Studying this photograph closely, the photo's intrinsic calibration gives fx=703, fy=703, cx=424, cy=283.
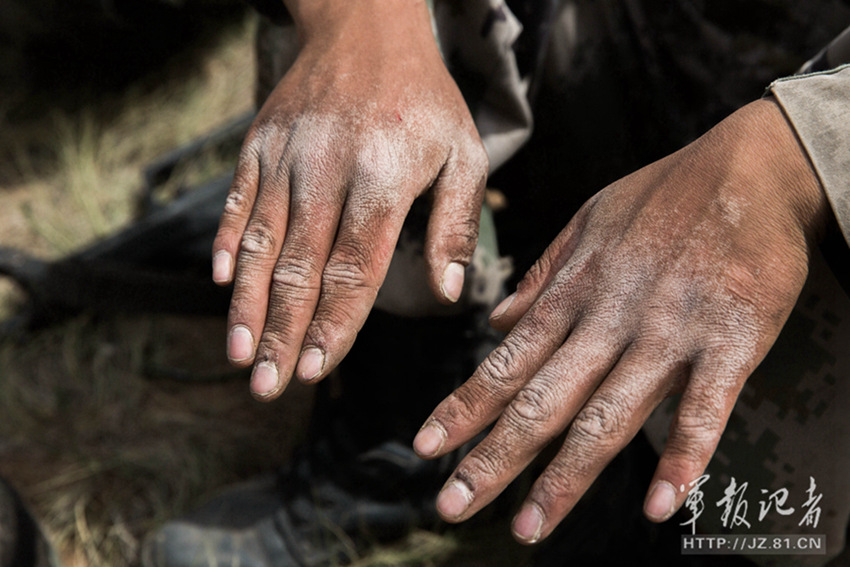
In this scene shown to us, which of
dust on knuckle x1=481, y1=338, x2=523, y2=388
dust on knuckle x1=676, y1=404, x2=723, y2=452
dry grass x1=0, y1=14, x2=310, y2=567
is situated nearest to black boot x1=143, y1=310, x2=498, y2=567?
dry grass x1=0, y1=14, x2=310, y2=567

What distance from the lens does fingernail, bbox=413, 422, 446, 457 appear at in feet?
2.50

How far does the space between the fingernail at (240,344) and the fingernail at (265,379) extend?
3 centimetres

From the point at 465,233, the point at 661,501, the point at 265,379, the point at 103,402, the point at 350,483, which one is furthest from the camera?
the point at 103,402

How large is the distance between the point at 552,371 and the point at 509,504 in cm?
73

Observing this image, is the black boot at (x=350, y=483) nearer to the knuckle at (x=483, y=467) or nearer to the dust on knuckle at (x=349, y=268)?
the dust on knuckle at (x=349, y=268)

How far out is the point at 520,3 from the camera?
1.13 meters

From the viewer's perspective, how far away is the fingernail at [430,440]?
0.76 m

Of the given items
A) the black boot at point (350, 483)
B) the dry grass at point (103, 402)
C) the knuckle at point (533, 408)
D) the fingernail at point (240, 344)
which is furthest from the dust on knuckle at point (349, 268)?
the dry grass at point (103, 402)

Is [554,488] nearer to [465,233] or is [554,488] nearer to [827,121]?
[465,233]

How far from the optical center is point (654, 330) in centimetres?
74

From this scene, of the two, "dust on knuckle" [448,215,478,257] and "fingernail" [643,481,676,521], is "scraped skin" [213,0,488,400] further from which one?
"fingernail" [643,481,676,521]

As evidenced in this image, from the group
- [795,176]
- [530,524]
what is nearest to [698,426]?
[530,524]

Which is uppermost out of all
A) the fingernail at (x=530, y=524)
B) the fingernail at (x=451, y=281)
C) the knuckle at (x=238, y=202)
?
the knuckle at (x=238, y=202)

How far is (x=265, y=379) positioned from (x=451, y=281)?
263mm
